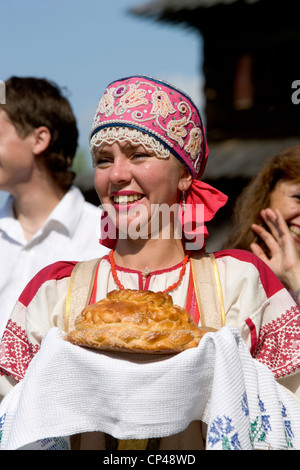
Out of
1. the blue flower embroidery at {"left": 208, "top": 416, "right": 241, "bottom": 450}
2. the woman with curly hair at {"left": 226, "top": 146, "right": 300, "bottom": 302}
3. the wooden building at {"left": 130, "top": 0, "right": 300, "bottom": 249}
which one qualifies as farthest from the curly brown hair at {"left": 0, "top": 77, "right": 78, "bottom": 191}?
the wooden building at {"left": 130, "top": 0, "right": 300, "bottom": 249}

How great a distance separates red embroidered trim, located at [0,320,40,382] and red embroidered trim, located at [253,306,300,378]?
847 mm

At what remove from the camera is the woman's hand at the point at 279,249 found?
11.5 ft

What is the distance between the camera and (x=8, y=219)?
14.9ft

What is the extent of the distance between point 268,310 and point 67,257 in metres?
A: 1.87

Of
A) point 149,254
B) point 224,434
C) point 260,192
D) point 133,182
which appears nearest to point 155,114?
point 133,182

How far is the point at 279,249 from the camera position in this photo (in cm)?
365

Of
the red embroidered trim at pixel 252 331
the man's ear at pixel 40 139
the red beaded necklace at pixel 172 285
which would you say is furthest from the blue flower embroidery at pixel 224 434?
the man's ear at pixel 40 139

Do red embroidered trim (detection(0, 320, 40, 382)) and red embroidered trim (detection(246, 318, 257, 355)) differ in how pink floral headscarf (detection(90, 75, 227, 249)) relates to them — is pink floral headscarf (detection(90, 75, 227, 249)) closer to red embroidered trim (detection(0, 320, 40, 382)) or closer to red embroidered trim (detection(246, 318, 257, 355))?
red embroidered trim (detection(246, 318, 257, 355))

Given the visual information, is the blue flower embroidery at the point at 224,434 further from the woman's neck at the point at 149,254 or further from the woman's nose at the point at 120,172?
the woman's nose at the point at 120,172

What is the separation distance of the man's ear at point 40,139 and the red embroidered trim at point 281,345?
238 centimetres

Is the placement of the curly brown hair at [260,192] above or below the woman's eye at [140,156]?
below

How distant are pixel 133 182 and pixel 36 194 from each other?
6.54 feet

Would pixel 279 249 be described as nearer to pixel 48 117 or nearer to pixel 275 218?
pixel 275 218

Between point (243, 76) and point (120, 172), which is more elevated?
point (120, 172)
